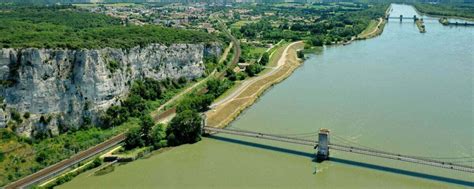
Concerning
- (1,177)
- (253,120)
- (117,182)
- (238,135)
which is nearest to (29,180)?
(1,177)

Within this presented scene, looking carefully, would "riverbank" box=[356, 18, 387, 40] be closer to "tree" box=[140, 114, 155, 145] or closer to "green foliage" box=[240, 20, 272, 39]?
"green foliage" box=[240, 20, 272, 39]

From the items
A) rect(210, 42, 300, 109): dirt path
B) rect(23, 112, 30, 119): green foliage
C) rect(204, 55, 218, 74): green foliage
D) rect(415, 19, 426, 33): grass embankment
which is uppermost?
rect(23, 112, 30, 119): green foliage

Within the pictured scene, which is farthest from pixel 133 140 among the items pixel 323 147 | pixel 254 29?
pixel 254 29

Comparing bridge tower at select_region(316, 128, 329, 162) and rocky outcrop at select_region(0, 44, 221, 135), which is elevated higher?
rocky outcrop at select_region(0, 44, 221, 135)

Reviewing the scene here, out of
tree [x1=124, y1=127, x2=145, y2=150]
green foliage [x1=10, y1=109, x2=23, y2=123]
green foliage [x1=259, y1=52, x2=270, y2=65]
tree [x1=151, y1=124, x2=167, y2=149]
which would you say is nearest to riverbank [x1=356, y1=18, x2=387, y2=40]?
green foliage [x1=259, y1=52, x2=270, y2=65]

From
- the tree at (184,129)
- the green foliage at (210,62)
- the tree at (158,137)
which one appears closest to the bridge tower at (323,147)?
the tree at (184,129)

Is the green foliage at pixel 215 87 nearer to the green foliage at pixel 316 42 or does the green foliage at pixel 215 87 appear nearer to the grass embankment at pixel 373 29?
the green foliage at pixel 316 42
